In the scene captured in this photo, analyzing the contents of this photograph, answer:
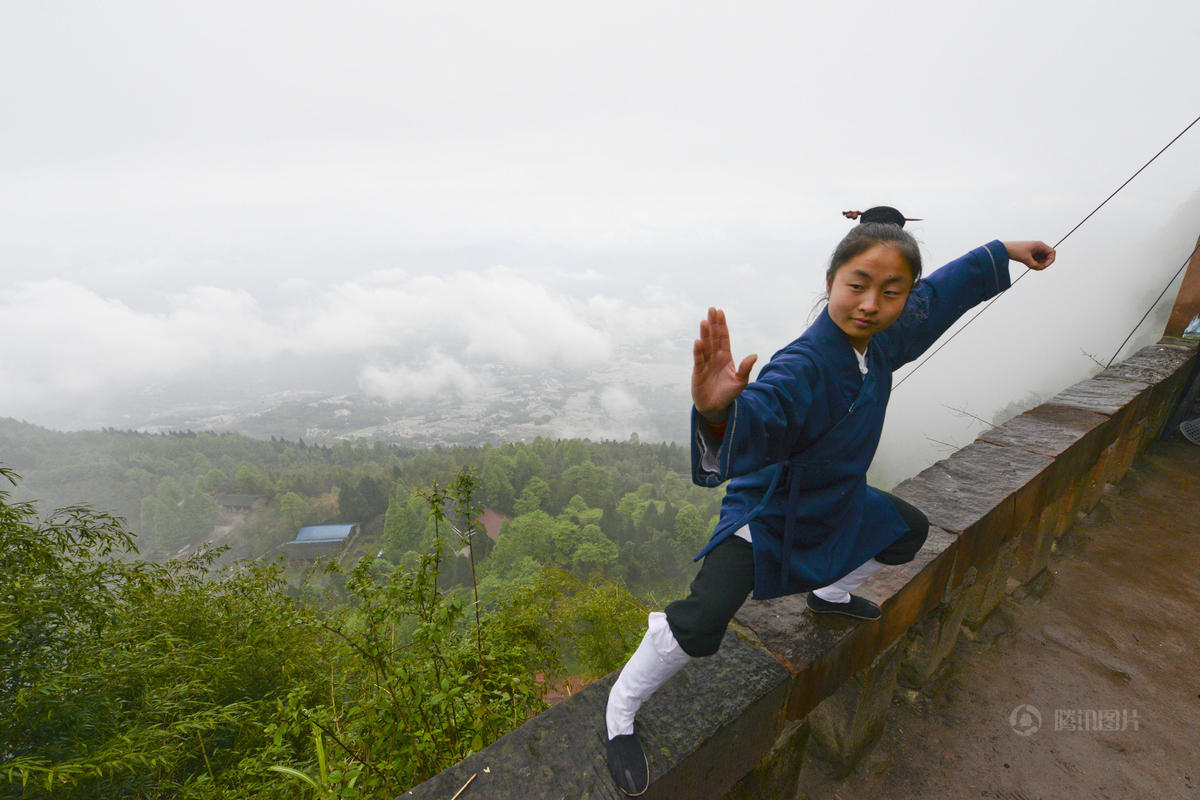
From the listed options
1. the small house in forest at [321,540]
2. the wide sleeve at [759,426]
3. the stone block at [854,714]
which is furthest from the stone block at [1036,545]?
the small house in forest at [321,540]

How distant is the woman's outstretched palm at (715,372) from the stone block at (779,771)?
1194 millimetres

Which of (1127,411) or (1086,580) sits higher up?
(1127,411)

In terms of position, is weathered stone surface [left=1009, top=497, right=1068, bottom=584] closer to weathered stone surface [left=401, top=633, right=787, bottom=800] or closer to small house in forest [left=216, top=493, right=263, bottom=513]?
weathered stone surface [left=401, top=633, right=787, bottom=800]

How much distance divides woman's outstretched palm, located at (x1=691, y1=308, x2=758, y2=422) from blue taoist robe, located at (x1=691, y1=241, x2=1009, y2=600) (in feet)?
0.28

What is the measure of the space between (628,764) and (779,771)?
76 centimetres

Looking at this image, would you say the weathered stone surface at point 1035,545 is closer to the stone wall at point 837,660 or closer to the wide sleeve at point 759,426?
the stone wall at point 837,660

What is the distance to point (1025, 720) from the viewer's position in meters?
2.04

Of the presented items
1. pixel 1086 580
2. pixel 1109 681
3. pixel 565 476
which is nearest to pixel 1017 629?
pixel 1109 681

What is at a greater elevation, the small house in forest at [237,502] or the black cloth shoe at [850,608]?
the black cloth shoe at [850,608]

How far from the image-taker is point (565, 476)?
50.3m

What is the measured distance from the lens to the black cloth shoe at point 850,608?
1674mm

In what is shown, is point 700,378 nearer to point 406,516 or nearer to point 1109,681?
point 1109,681

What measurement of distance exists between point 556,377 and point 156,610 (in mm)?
189545

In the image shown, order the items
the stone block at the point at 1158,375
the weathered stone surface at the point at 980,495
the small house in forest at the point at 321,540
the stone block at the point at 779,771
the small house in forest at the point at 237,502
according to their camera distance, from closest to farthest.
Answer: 1. the stone block at the point at 779,771
2. the weathered stone surface at the point at 980,495
3. the stone block at the point at 1158,375
4. the small house in forest at the point at 321,540
5. the small house in forest at the point at 237,502
